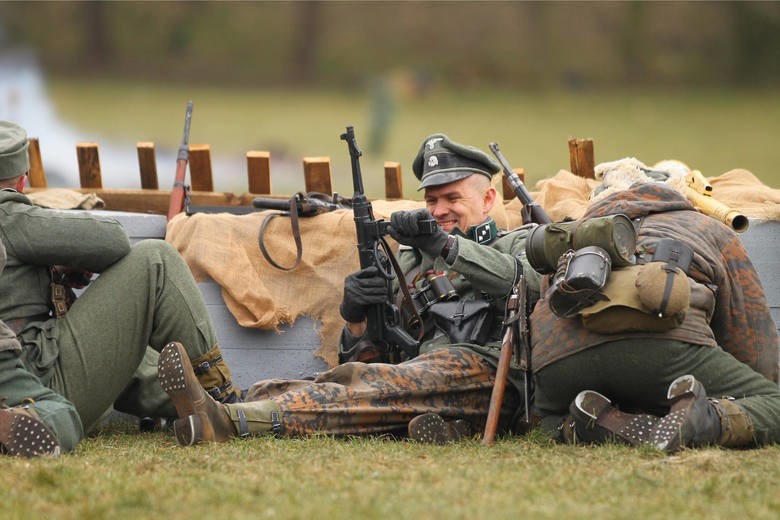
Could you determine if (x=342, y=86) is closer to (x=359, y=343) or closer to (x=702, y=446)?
(x=359, y=343)

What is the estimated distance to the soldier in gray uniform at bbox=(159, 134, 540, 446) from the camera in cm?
460

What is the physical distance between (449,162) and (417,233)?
0.80 metres

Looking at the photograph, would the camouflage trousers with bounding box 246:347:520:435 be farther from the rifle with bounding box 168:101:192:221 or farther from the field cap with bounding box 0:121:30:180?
the rifle with bounding box 168:101:192:221

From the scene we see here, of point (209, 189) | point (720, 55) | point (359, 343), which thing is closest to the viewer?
point (359, 343)

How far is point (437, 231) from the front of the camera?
5.15 meters

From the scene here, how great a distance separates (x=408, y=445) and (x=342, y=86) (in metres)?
18.3

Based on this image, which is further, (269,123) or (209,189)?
(269,123)

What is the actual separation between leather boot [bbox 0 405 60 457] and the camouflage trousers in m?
0.96

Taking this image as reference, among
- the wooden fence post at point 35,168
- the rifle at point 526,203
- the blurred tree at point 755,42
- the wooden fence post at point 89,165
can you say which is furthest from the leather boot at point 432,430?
the blurred tree at point 755,42

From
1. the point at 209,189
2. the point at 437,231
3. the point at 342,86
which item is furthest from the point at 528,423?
the point at 342,86

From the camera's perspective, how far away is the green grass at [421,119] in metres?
21.1

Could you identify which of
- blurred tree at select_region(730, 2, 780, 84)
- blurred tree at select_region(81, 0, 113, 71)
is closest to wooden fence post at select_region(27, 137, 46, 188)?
blurred tree at select_region(81, 0, 113, 71)

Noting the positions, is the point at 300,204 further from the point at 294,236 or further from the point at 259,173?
the point at 259,173

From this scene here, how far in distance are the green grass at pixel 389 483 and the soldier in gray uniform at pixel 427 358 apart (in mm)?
222
